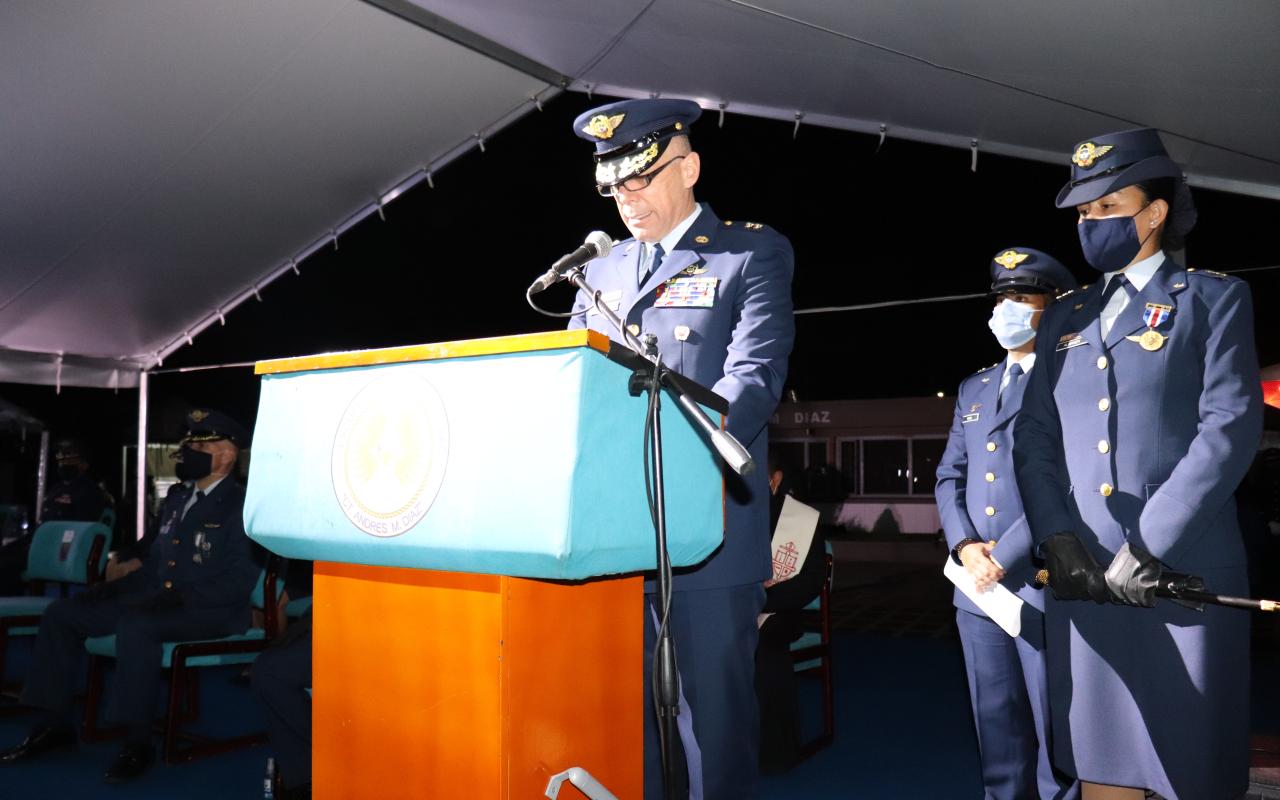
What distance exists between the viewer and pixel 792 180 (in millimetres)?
6383

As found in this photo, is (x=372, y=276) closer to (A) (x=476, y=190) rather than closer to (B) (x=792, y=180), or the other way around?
(A) (x=476, y=190)

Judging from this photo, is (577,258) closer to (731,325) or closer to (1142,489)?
(731,325)

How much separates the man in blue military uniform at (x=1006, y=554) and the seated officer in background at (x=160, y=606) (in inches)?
131

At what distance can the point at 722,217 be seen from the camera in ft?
15.6

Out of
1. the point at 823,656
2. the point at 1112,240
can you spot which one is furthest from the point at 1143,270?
the point at 823,656

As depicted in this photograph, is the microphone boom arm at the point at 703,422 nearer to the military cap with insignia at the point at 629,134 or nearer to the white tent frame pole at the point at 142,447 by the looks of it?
the military cap with insignia at the point at 629,134

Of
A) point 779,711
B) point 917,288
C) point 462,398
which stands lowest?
point 779,711

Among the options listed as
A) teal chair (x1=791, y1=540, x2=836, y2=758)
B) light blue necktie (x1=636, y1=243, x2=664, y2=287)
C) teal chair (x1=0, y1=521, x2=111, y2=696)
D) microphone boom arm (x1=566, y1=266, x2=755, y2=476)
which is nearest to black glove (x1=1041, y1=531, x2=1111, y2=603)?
microphone boom arm (x1=566, y1=266, x2=755, y2=476)

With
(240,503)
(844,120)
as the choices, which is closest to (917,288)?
(844,120)

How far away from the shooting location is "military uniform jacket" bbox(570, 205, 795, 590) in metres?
1.54

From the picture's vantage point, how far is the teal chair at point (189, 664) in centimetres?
392

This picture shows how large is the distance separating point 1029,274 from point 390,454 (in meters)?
2.39

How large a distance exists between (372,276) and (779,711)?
527cm

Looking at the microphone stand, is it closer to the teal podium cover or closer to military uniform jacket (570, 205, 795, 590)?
the teal podium cover
